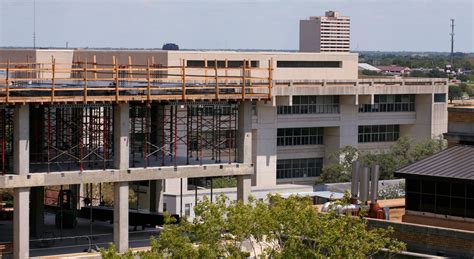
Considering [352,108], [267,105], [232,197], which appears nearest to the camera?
[232,197]

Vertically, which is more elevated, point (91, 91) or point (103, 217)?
point (91, 91)

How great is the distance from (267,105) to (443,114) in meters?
25.9

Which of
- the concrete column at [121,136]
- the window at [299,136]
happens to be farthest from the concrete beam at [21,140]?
the window at [299,136]

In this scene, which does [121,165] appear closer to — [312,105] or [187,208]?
[187,208]

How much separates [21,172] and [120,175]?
5415mm

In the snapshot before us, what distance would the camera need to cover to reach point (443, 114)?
144 m

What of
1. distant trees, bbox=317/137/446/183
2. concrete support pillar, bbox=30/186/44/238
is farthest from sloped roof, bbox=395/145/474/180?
distant trees, bbox=317/137/446/183

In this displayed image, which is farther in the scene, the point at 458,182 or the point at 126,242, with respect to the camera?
the point at 126,242

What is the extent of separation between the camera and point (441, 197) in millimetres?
51531

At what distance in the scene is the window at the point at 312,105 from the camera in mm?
130625

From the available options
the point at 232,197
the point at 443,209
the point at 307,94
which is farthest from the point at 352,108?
the point at 443,209

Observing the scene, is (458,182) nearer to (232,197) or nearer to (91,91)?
(91,91)

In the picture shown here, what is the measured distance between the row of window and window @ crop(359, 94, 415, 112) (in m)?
85.0

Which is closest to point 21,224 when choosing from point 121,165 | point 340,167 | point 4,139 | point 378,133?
point 4,139
